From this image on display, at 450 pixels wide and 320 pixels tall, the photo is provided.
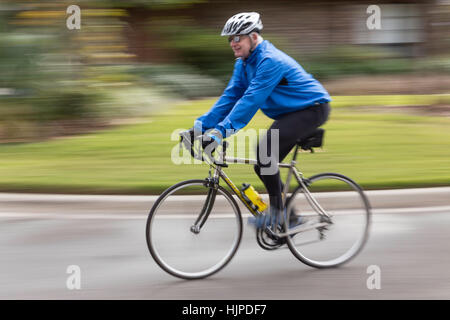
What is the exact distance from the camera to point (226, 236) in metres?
4.52

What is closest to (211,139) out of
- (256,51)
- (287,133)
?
(287,133)

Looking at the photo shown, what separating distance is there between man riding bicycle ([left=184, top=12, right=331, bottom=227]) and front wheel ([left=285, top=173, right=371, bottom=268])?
0.26m

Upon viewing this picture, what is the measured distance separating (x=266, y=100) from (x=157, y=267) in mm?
1520

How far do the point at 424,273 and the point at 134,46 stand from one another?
11.8 metres

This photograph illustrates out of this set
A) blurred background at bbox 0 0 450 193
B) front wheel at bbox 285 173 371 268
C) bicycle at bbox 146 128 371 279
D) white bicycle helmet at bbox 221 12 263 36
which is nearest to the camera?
white bicycle helmet at bbox 221 12 263 36

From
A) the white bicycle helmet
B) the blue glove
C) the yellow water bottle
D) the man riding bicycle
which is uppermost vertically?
the white bicycle helmet

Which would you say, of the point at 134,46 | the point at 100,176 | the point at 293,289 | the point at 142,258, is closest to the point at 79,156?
the point at 100,176

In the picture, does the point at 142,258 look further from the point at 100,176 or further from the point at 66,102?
the point at 66,102

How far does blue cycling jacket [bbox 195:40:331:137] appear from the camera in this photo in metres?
4.14

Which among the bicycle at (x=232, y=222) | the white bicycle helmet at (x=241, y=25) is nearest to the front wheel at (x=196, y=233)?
the bicycle at (x=232, y=222)

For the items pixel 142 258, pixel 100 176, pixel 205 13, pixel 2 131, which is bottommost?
pixel 142 258

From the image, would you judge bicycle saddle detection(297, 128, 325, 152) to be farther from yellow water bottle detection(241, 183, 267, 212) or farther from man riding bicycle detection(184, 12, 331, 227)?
yellow water bottle detection(241, 183, 267, 212)

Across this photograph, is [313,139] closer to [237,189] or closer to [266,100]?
[266,100]

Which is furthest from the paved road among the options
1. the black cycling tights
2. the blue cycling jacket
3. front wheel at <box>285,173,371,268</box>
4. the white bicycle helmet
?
the white bicycle helmet
